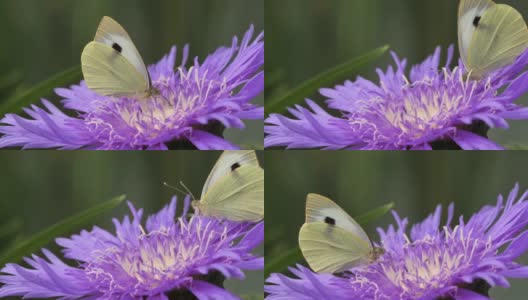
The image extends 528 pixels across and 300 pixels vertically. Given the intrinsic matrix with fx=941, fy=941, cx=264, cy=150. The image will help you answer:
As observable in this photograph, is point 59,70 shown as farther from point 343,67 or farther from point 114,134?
point 343,67

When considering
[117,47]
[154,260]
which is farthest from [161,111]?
[154,260]

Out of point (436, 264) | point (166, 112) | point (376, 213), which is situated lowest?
point (436, 264)

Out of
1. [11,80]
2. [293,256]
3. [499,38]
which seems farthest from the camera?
[11,80]

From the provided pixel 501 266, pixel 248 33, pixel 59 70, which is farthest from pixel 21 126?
pixel 501 266

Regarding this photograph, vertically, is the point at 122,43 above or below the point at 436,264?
above

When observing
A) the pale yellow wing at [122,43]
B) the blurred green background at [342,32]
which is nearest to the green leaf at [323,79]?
the blurred green background at [342,32]

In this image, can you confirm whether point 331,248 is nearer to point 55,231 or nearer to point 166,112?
point 166,112

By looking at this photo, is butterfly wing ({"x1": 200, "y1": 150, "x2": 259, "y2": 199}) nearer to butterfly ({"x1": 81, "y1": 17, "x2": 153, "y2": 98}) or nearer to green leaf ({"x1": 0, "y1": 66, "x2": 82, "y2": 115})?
butterfly ({"x1": 81, "y1": 17, "x2": 153, "y2": 98})
